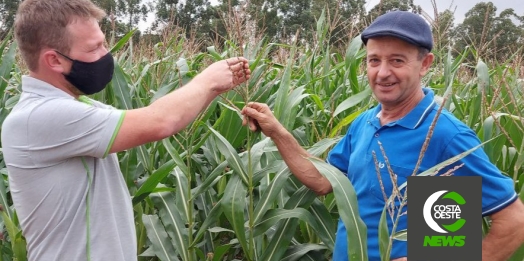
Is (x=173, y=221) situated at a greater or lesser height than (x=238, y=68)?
lesser

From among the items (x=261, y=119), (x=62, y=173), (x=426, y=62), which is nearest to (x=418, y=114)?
(x=426, y=62)

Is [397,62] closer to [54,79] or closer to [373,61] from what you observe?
[373,61]

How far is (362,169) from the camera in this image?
2037 mm

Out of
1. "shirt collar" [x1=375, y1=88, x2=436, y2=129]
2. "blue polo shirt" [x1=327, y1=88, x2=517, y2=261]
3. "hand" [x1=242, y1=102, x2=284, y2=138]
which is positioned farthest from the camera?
"hand" [x1=242, y1=102, x2=284, y2=138]

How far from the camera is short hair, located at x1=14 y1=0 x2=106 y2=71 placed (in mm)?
1678

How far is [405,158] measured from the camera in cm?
186

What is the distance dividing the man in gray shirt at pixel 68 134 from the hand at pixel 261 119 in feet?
1.22

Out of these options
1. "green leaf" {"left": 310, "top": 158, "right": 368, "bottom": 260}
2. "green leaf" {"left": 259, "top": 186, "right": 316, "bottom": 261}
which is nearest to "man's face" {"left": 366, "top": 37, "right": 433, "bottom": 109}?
"green leaf" {"left": 310, "top": 158, "right": 368, "bottom": 260}

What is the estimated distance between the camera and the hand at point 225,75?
6.23 ft

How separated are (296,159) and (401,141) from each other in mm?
488

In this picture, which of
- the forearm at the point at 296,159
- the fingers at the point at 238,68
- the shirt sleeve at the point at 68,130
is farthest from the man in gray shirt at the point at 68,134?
the forearm at the point at 296,159

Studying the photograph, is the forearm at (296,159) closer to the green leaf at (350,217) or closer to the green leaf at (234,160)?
the green leaf at (234,160)

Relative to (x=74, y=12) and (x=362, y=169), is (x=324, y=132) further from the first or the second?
(x=74, y=12)

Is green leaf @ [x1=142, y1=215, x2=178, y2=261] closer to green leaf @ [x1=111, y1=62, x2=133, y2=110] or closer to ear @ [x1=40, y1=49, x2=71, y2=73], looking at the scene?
green leaf @ [x1=111, y1=62, x2=133, y2=110]
